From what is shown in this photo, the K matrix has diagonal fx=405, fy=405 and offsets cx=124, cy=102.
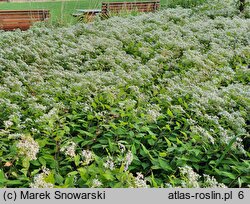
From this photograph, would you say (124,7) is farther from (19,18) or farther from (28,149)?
(28,149)

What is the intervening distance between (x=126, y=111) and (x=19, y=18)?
6266 mm

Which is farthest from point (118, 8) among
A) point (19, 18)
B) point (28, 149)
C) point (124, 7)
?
point (28, 149)

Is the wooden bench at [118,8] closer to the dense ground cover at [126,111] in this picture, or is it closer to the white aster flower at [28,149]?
the dense ground cover at [126,111]

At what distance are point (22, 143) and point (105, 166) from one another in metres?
0.55

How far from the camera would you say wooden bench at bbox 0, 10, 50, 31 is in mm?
8742

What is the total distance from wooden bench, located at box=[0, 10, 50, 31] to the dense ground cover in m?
2.45

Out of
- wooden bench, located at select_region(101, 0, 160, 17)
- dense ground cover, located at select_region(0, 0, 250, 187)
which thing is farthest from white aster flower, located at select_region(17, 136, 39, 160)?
wooden bench, located at select_region(101, 0, 160, 17)

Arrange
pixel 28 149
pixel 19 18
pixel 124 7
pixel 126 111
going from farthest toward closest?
pixel 124 7 < pixel 19 18 < pixel 126 111 < pixel 28 149

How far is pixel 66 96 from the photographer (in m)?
3.96

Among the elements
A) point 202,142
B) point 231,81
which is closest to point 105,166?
point 202,142

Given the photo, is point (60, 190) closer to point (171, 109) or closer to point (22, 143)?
point (22, 143)

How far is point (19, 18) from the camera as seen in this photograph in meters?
9.00

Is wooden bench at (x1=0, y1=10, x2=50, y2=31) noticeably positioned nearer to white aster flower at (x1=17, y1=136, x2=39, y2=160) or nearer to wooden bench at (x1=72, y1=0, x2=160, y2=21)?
wooden bench at (x1=72, y1=0, x2=160, y2=21)

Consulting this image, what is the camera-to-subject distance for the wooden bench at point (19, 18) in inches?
344
